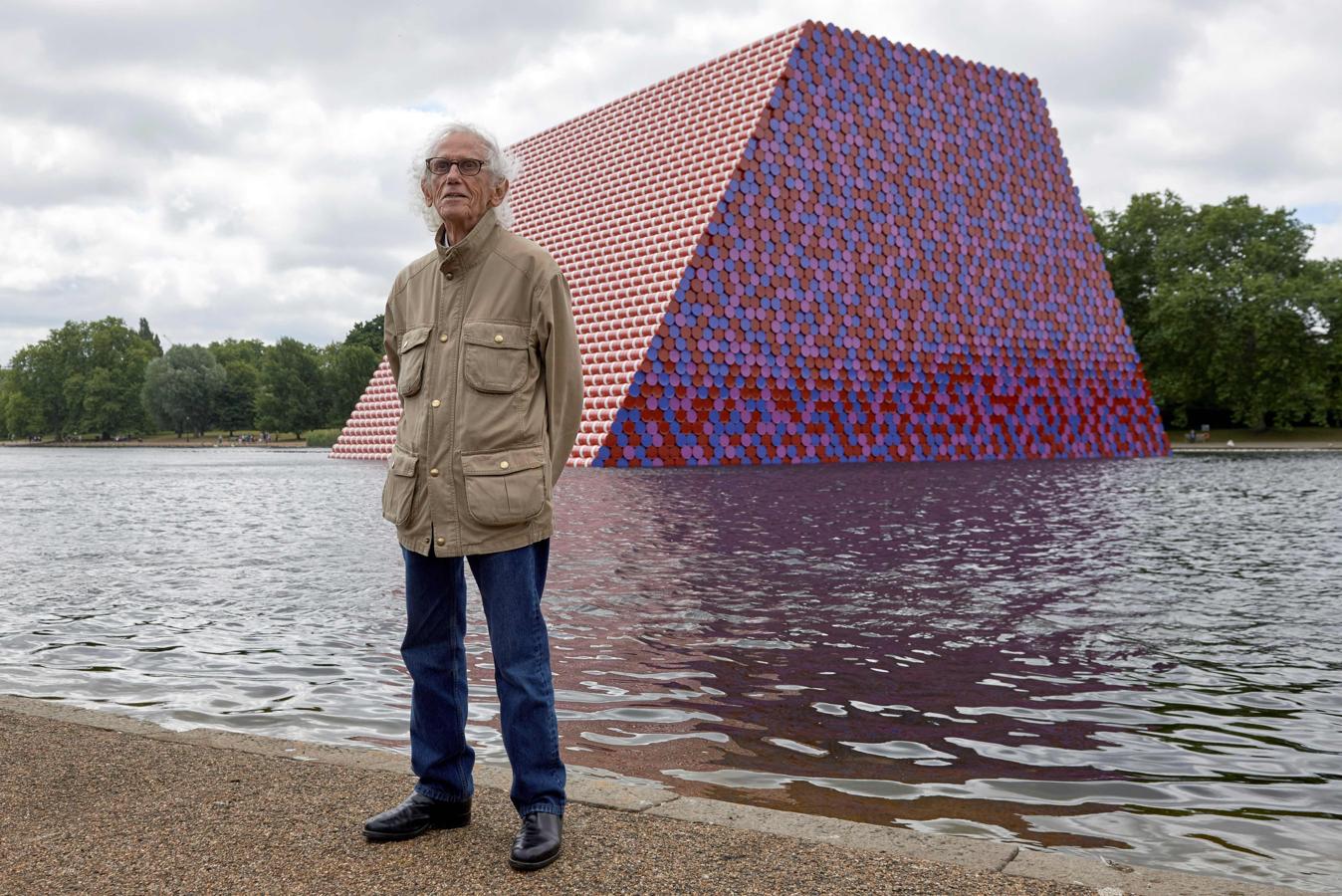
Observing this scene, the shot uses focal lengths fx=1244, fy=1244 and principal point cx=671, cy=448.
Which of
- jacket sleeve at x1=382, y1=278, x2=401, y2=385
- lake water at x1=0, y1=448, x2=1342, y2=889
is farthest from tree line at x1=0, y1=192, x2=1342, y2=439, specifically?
jacket sleeve at x1=382, y1=278, x2=401, y2=385

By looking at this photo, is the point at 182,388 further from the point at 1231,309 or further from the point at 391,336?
the point at 391,336

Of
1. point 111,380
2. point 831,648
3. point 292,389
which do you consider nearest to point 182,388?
point 292,389

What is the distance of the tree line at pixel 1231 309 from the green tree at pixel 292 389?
5118 cm

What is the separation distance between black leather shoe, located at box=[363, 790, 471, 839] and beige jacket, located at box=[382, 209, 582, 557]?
716mm

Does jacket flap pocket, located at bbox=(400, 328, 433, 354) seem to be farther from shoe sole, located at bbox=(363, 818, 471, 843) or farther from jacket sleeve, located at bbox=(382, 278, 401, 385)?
shoe sole, located at bbox=(363, 818, 471, 843)

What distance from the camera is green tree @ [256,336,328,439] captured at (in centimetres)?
8388

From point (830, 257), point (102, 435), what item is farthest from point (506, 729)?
point (102, 435)

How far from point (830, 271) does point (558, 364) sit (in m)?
29.3

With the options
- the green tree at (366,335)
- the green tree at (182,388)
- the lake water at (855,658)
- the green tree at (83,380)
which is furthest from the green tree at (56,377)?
the lake water at (855,658)

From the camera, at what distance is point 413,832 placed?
11.4ft

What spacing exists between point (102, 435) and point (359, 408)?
8044cm

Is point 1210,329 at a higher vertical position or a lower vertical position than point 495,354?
higher

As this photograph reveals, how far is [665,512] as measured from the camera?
15.1 metres

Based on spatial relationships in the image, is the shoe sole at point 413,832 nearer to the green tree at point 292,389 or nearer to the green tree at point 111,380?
the green tree at point 292,389
